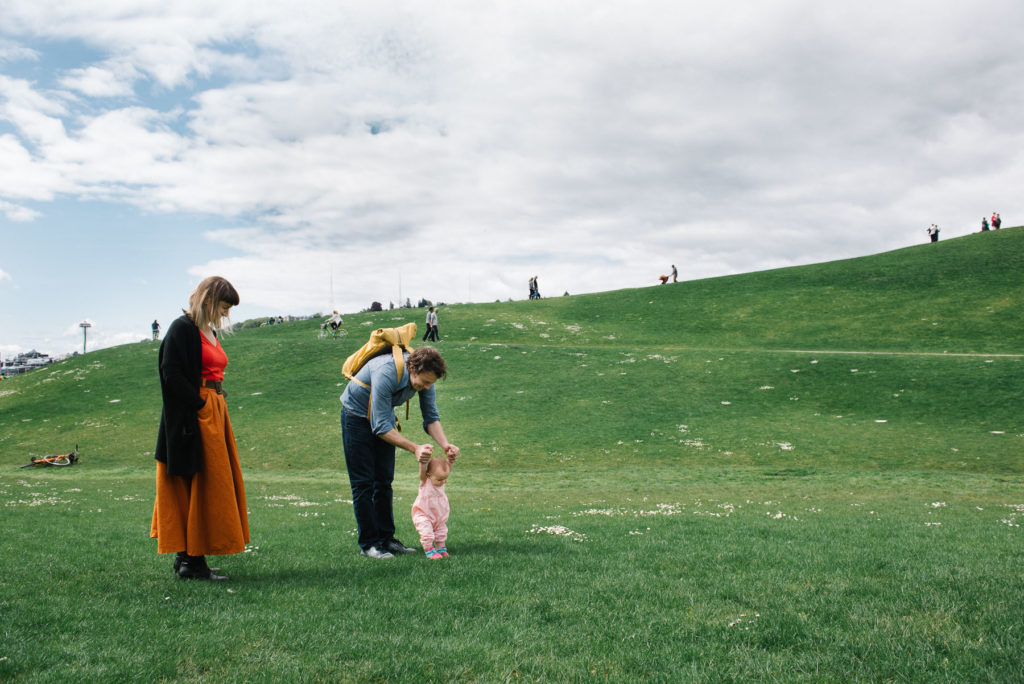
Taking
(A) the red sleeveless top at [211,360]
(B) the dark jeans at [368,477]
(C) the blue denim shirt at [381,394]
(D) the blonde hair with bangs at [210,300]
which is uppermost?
(D) the blonde hair with bangs at [210,300]

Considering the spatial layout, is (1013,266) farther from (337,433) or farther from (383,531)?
(383,531)

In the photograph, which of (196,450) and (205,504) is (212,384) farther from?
(205,504)

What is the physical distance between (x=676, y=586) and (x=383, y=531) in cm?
417

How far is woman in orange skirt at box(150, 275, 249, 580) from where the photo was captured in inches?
275

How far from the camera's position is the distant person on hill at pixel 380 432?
24.9 feet

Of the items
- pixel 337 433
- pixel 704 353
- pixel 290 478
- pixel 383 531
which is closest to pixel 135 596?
pixel 383 531

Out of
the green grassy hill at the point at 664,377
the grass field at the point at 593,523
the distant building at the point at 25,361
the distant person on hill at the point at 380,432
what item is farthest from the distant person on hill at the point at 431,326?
the distant building at the point at 25,361

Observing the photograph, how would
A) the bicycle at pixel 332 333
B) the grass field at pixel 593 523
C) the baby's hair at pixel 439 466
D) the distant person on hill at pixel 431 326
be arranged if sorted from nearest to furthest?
the grass field at pixel 593 523 < the baby's hair at pixel 439 466 < the distant person on hill at pixel 431 326 < the bicycle at pixel 332 333

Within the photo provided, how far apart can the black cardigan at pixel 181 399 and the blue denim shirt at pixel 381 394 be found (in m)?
1.76

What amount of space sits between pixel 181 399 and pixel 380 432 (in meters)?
2.36

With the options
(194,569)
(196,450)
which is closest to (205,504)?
(196,450)

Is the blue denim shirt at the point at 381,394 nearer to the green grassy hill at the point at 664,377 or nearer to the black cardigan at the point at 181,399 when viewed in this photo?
the black cardigan at the point at 181,399

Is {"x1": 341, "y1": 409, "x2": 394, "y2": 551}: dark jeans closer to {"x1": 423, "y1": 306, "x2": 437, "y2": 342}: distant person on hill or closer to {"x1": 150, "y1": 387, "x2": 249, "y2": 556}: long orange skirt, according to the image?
{"x1": 150, "y1": 387, "x2": 249, "y2": 556}: long orange skirt

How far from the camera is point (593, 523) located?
11188 millimetres
